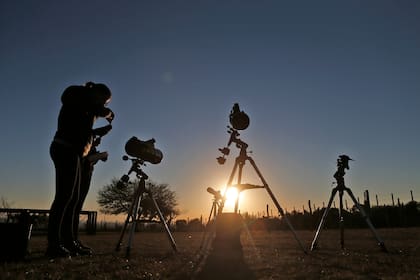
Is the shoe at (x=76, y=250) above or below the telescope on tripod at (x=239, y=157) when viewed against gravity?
below

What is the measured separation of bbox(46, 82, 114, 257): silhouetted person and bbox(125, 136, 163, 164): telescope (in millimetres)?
731

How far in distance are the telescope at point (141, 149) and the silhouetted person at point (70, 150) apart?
0.73 meters

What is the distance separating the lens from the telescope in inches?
231

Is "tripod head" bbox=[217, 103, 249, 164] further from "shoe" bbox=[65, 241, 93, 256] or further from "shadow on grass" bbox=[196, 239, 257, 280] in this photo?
"shoe" bbox=[65, 241, 93, 256]

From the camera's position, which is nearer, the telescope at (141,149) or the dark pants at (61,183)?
the dark pants at (61,183)

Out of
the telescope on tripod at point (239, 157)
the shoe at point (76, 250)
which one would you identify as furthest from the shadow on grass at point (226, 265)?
the shoe at point (76, 250)

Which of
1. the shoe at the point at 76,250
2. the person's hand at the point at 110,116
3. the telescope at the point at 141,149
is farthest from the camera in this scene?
the telescope at the point at 141,149

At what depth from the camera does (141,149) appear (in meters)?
5.90

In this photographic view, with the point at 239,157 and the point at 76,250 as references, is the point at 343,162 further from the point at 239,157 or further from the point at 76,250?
the point at 76,250

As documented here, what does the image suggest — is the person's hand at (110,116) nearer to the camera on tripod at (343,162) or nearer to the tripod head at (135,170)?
the tripod head at (135,170)

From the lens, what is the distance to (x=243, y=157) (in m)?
6.27

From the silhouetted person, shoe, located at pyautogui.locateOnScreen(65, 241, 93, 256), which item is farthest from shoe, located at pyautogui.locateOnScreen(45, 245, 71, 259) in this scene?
shoe, located at pyautogui.locateOnScreen(65, 241, 93, 256)

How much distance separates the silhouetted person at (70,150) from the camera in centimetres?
477

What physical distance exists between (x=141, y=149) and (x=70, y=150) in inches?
52.3
